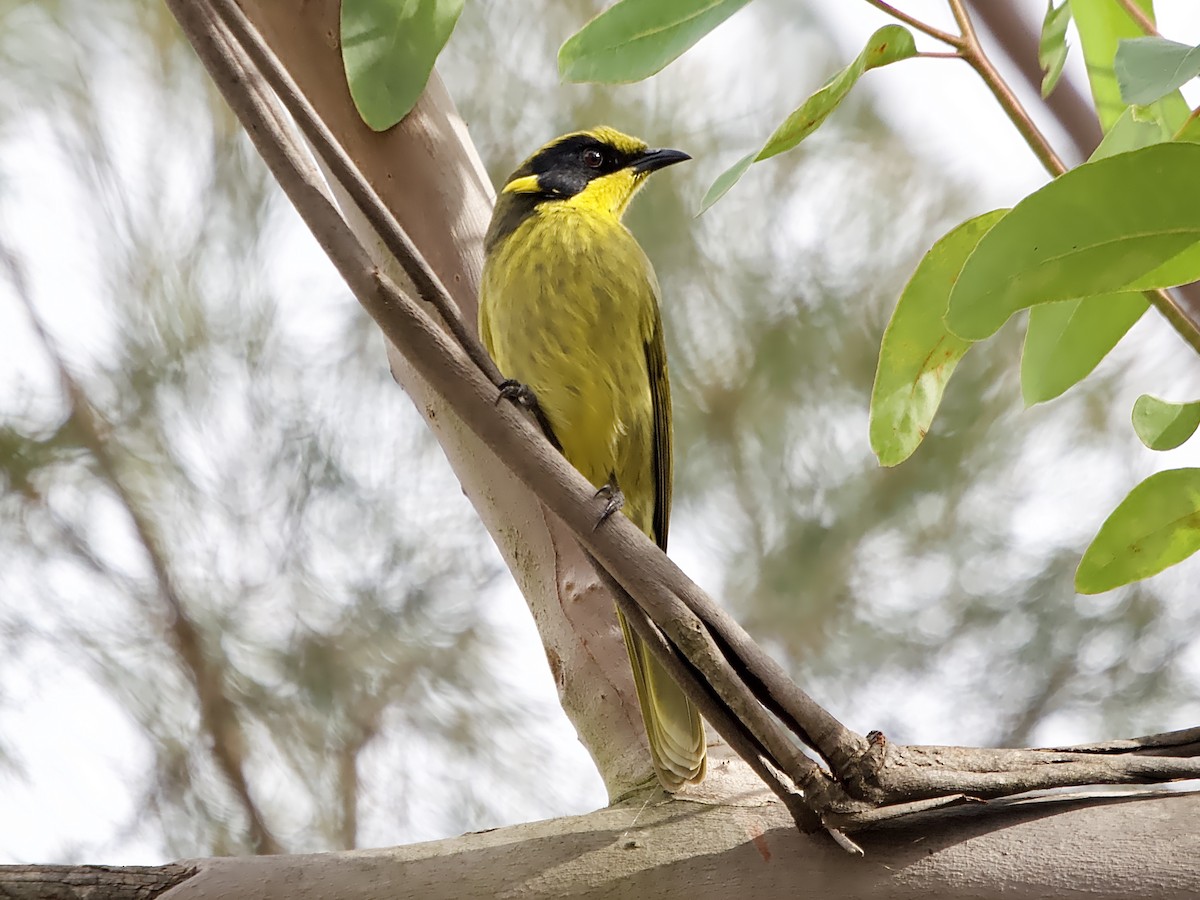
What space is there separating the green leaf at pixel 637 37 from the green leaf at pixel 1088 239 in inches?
17.3

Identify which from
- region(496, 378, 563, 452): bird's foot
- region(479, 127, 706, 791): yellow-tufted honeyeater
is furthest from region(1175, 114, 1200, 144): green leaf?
region(479, 127, 706, 791): yellow-tufted honeyeater

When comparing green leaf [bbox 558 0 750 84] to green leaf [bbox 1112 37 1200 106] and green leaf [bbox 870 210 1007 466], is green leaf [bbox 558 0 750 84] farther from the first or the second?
green leaf [bbox 1112 37 1200 106]

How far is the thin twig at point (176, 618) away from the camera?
264 centimetres

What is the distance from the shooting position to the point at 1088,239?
98 centimetres

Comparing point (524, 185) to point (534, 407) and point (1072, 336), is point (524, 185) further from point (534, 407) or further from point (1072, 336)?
point (1072, 336)

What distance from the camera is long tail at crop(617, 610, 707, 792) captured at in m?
1.43

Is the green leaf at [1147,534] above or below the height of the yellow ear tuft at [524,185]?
below

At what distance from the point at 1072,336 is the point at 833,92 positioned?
0.35 m

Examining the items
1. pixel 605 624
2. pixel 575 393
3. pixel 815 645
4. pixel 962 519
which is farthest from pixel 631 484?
pixel 962 519

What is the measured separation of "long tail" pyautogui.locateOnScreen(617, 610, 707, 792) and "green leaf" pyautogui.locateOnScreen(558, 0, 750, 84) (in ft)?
2.01

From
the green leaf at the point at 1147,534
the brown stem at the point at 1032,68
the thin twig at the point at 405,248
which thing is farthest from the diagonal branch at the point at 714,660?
the brown stem at the point at 1032,68

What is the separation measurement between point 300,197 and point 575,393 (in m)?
1.09

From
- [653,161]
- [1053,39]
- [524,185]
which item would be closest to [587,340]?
[524,185]

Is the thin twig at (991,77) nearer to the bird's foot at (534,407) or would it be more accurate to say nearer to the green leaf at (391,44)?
the green leaf at (391,44)
